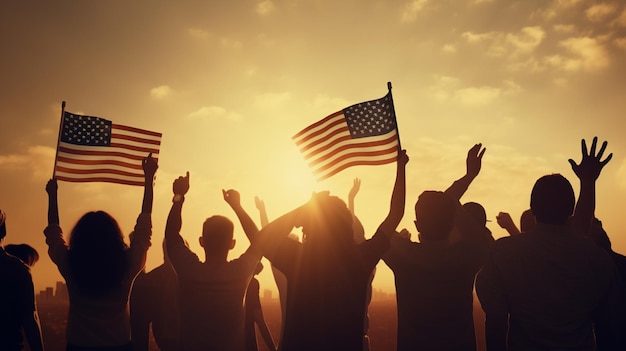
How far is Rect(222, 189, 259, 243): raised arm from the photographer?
4.64 meters

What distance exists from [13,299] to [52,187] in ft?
3.92

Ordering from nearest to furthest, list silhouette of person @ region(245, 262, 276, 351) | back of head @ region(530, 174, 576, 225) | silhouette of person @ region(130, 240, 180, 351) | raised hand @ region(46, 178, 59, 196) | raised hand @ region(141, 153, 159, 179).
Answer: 1. back of head @ region(530, 174, 576, 225)
2. raised hand @ region(46, 178, 59, 196)
3. raised hand @ region(141, 153, 159, 179)
4. silhouette of person @ region(130, 240, 180, 351)
5. silhouette of person @ region(245, 262, 276, 351)

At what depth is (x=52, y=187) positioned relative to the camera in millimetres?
5531

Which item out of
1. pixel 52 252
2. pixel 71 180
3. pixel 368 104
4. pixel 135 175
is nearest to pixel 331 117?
pixel 368 104

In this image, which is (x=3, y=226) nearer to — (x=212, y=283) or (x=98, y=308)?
(x=98, y=308)

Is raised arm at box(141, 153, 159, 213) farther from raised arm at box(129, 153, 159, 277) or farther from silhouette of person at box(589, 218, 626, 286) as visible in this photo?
silhouette of person at box(589, 218, 626, 286)

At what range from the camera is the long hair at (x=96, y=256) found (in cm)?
474

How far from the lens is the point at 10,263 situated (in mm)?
5031

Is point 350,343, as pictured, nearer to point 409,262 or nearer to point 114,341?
point 409,262

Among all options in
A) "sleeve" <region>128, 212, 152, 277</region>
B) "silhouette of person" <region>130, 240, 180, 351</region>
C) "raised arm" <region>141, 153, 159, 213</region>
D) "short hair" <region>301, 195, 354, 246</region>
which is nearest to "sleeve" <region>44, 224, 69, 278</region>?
"sleeve" <region>128, 212, 152, 277</region>

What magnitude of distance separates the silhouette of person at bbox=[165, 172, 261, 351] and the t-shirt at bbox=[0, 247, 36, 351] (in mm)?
1467

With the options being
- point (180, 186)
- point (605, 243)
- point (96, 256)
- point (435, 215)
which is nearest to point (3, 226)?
point (96, 256)

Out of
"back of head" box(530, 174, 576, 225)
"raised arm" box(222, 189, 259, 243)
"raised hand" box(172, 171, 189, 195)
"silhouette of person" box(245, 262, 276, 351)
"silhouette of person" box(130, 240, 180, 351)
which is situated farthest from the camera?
"silhouette of person" box(245, 262, 276, 351)

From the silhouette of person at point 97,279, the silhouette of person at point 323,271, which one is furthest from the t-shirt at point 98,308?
the silhouette of person at point 323,271
